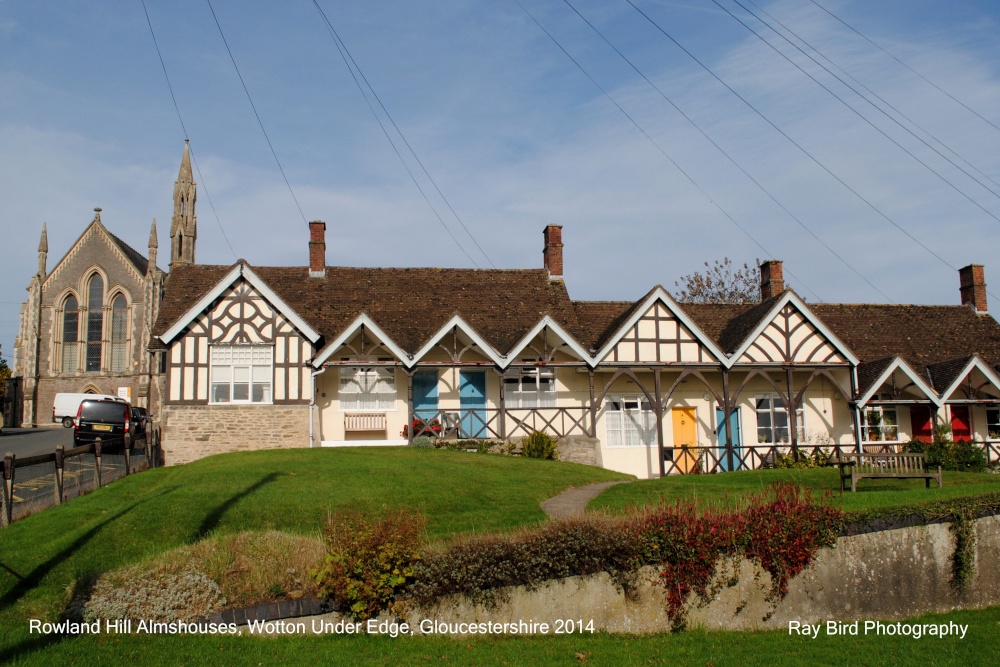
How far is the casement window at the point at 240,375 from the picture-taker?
2495cm

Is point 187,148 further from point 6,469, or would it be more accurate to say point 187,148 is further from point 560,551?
point 560,551

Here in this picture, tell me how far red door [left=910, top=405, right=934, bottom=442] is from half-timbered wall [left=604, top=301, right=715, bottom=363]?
24.7 feet

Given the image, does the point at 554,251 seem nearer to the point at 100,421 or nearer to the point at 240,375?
the point at 240,375

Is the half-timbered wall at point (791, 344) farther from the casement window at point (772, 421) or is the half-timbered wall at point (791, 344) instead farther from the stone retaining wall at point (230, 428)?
the stone retaining wall at point (230, 428)

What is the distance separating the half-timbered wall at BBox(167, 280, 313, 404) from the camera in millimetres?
24766

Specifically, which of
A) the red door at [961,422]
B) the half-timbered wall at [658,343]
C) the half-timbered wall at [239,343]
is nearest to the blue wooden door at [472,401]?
the half-timbered wall at [658,343]

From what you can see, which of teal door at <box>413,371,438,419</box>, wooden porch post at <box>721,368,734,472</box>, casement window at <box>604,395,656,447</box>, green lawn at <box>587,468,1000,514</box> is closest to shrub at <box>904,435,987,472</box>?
green lawn at <box>587,468,1000,514</box>

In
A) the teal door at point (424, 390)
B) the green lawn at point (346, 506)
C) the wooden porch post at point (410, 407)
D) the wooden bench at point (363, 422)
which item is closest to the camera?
the green lawn at point (346, 506)

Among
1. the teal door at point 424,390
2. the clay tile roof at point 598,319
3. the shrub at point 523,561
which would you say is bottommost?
the shrub at point 523,561

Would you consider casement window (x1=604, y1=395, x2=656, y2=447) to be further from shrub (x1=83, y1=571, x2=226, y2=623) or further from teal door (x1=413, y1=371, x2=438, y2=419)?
shrub (x1=83, y1=571, x2=226, y2=623)

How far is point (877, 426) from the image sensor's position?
27.9m

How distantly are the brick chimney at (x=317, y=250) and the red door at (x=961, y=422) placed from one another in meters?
22.4

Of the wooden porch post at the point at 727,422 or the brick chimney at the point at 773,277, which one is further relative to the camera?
the brick chimney at the point at 773,277

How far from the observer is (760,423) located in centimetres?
2802
